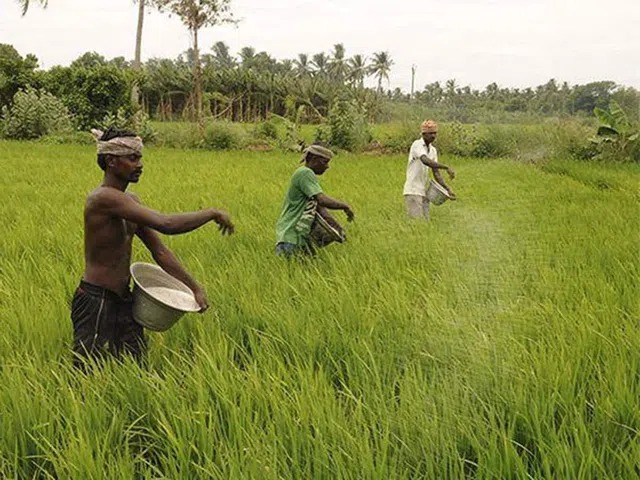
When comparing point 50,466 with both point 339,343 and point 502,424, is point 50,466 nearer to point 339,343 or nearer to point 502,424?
point 339,343

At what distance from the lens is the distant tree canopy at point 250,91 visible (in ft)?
51.0

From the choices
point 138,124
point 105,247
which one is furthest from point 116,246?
point 138,124

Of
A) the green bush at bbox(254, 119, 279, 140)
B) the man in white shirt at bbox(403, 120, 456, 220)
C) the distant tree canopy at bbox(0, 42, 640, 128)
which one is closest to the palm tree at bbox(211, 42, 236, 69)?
the distant tree canopy at bbox(0, 42, 640, 128)

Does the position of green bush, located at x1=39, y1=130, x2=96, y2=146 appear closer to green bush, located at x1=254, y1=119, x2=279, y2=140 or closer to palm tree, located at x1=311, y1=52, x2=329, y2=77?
green bush, located at x1=254, y1=119, x2=279, y2=140

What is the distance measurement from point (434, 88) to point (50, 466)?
54416 mm

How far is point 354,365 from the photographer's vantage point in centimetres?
216

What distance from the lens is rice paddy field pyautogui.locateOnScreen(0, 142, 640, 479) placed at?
1562 millimetres

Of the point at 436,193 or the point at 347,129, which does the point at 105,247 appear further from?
the point at 347,129

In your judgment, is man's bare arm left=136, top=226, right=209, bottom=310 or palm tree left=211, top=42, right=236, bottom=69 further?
palm tree left=211, top=42, right=236, bottom=69

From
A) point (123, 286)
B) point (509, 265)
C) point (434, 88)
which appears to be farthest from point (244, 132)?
point (434, 88)

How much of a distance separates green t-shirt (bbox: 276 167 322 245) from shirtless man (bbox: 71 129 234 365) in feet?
4.34

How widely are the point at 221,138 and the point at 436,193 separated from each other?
10.1m

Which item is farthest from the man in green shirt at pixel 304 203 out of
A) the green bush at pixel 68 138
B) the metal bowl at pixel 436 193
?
the green bush at pixel 68 138

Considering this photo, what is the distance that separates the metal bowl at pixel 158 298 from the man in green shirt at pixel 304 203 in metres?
1.23
